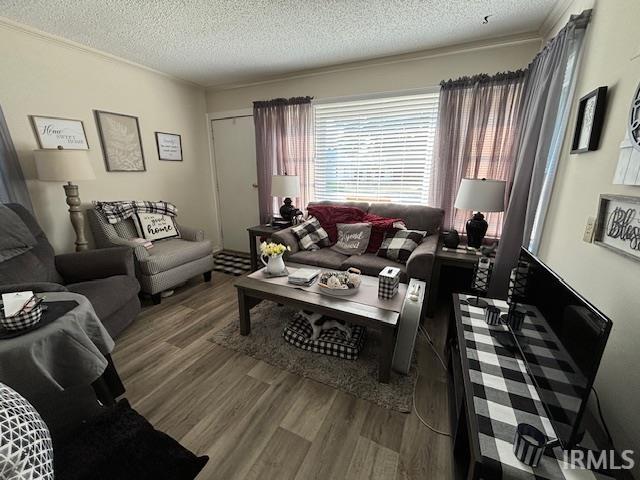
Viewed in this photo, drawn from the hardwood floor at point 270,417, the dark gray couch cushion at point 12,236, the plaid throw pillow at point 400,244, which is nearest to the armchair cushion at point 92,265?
the dark gray couch cushion at point 12,236

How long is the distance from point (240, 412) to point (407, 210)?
2306mm

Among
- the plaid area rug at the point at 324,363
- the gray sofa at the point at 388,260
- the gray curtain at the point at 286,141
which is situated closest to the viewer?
the plaid area rug at the point at 324,363

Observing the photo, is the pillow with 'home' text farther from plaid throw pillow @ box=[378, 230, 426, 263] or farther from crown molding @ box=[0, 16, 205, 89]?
crown molding @ box=[0, 16, 205, 89]

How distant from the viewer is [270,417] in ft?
4.58

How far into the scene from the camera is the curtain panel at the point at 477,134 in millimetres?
2311

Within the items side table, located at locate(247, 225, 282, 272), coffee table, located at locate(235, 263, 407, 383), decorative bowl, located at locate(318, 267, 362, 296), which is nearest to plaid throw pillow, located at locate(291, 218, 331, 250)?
side table, located at locate(247, 225, 282, 272)

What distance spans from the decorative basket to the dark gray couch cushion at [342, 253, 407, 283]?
6.40 ft

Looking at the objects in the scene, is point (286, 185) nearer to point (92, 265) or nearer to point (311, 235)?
point (311, 235)

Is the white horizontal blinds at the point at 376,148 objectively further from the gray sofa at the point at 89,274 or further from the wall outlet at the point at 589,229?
the gray sofa at the point at 89,274

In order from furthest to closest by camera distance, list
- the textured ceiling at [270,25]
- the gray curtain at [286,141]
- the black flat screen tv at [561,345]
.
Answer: the gray curtain at [286,141], the textured ceiling at [270,25], the black flat screen tv at [561,345]

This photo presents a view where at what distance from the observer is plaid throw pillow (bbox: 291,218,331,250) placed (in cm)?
276

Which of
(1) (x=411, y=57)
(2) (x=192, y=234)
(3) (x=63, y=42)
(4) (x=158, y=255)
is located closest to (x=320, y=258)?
(4) (x=158, y=255)

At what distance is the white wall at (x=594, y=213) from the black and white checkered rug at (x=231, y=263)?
3.08m

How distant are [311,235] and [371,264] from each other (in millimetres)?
778
